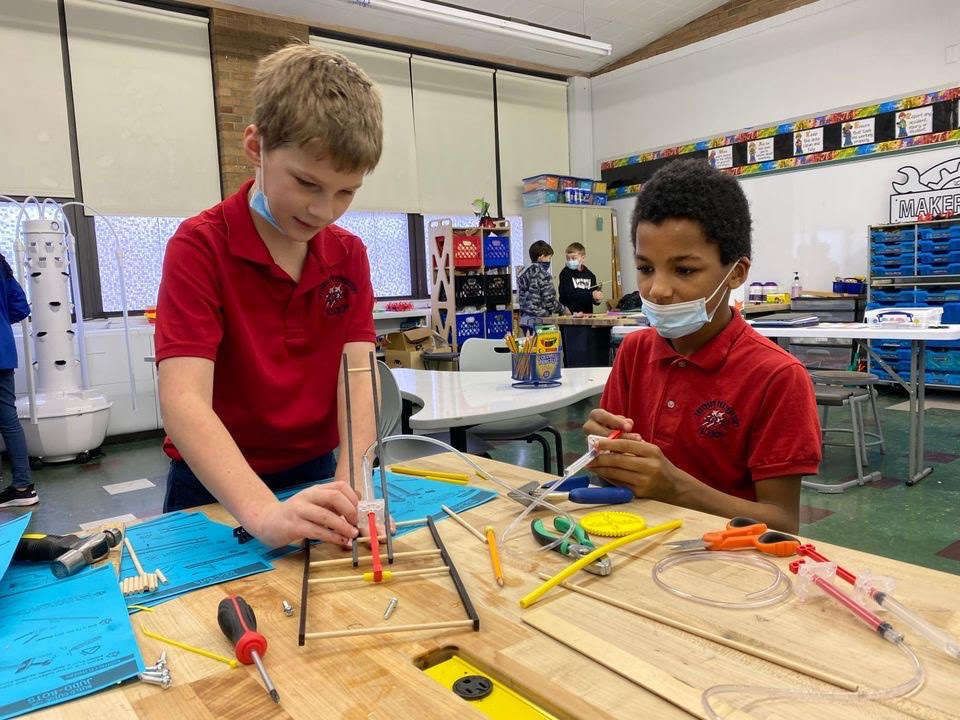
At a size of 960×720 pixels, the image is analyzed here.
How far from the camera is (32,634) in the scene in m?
0.68

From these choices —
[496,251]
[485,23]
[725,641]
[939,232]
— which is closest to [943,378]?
[939,232]

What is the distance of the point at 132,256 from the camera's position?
564 centimetres

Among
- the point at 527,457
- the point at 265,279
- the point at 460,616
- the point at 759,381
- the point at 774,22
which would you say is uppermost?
the point at 774,22

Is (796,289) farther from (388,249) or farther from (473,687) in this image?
(473,687)

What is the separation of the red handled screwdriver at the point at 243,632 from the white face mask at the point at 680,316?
86cm

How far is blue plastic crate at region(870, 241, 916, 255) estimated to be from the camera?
546 cm

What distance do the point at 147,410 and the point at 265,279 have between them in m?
4.80

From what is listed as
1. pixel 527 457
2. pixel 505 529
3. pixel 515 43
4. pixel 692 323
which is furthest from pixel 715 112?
pixel 505 529

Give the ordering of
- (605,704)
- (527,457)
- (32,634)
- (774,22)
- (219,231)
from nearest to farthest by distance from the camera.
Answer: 1. (605,704)
2. (32,634)
3. (219,231)
4. (527,457)
5. (774,22)

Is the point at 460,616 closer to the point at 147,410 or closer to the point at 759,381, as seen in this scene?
the point at 759,381

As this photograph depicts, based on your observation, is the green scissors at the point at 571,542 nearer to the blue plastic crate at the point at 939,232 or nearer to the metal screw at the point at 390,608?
the metal screw at the point at 390,608

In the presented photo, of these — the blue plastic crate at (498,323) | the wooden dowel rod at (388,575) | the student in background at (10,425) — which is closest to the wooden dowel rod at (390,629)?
the wooden dowel rod at (388,575)

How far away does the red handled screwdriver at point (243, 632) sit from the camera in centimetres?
59

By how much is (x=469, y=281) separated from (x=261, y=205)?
581 centimetres
